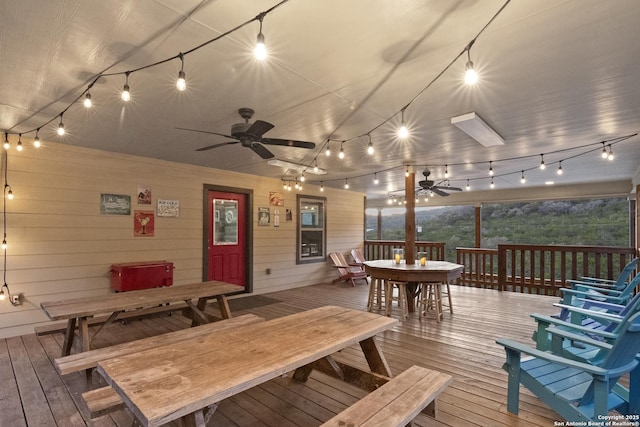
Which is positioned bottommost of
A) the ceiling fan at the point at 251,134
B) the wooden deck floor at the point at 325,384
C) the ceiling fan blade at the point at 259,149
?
the wooden deck floor at the point at 325,384

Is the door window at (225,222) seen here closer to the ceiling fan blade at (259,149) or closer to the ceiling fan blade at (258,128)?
the ceiling fan blade at (259,149)

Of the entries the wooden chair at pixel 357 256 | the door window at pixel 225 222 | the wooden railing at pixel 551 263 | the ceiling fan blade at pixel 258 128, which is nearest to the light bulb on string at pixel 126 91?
the ceiling fan blade at pixel 258 128

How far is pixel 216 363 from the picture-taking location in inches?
64.5

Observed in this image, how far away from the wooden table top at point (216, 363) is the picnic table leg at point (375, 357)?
28 cm

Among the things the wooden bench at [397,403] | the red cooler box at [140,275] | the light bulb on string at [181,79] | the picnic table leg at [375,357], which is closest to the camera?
the wooden bench at [397,403]

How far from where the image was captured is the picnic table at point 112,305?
2.91 m

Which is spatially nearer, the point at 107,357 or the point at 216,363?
the point at 216,363

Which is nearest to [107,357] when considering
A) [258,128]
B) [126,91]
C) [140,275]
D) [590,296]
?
[126,91]

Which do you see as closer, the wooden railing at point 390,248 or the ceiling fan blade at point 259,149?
the ceiling fan blade at point 259,149

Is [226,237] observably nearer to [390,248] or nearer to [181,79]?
[181,79]

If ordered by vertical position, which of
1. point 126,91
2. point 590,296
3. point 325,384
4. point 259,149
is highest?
point 126,91

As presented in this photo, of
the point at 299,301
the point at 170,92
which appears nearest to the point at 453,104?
the point at 170,92

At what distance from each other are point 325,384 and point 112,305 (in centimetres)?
215

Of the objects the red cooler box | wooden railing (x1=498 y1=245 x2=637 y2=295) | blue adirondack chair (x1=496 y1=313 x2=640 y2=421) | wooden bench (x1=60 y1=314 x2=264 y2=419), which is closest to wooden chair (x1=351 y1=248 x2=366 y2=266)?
wooden railing (x1=498 y1=245 x2=637 y2=295)
